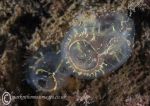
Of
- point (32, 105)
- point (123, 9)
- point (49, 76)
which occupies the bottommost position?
point (32, 105)

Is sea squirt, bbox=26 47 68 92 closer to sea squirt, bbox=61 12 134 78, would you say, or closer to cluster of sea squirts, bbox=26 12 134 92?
cluster of sea squirts, bbox=26 12 134 92

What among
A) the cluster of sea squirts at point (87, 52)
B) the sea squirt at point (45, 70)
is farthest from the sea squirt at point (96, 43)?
the sea squirt at point (45, 70)

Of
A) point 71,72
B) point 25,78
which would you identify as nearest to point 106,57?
point 71,72

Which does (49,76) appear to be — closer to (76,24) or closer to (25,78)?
(25,78)

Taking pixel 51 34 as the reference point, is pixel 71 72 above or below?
below

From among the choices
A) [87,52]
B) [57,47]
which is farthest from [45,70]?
[87,52]

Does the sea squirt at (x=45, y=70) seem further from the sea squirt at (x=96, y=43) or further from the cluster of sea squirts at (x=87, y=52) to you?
the sea squirt at (x=96, y=43)
